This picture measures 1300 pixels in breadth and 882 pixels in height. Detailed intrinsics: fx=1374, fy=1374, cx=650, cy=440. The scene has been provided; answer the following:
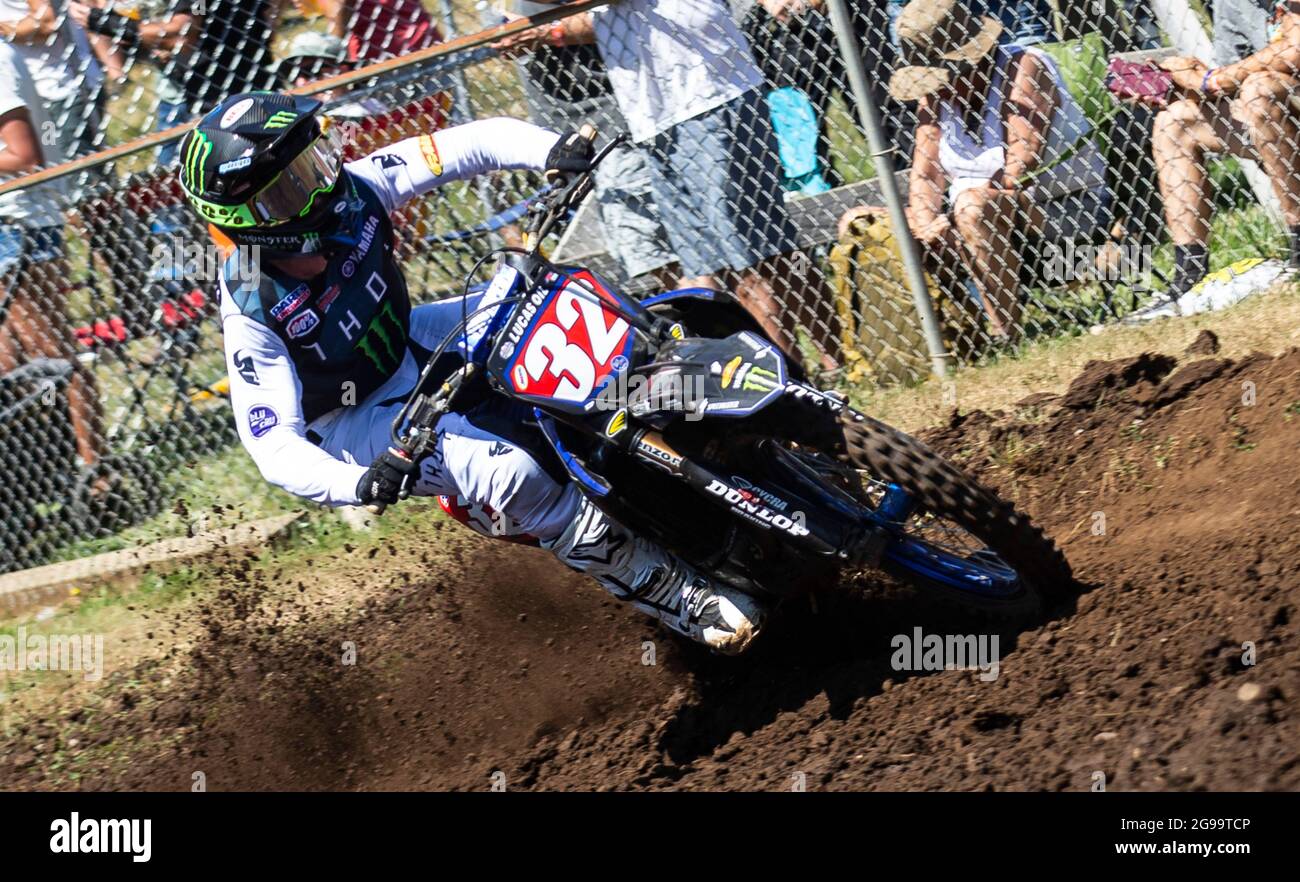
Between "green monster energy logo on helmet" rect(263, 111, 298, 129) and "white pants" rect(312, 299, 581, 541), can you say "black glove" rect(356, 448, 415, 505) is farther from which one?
"green monster energy logo on helmet" rect(263, 111, 298, 129)

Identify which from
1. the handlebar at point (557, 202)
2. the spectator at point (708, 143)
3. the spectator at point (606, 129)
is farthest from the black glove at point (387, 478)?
the spectator at point (606, 129)

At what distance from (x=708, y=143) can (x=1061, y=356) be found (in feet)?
6.22

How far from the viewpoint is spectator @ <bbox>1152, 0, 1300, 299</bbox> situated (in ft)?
19.2

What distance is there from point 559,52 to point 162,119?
2244 millimetres

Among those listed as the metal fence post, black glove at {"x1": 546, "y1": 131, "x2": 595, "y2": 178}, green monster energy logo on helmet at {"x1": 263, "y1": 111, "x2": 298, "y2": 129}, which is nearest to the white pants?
black glove at {"x1": 546, "y1": 131, "x2": 595, "y2": 178}

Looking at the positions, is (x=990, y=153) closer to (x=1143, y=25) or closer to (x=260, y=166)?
(x=1143, y=25)

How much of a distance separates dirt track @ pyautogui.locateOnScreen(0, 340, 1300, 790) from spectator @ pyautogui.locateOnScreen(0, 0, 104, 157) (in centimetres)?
250

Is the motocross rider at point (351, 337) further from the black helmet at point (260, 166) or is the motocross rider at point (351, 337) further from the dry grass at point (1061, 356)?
the dry grass at point (1061, 356)

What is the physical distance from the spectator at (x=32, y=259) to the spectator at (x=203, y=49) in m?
0.57

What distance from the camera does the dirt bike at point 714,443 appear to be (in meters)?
4.05

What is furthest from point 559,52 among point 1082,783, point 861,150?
point 1082,783

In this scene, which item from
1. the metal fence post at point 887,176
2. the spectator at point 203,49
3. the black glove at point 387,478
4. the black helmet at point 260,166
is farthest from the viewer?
the spectator at point 203,49

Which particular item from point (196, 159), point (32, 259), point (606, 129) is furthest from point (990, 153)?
point (32, 259)

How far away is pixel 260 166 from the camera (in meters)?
4.27
